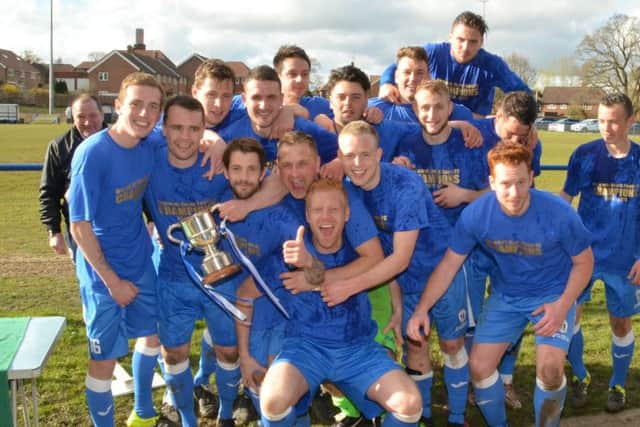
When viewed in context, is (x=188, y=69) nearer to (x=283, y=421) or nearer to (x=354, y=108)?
(x=354, y=108)

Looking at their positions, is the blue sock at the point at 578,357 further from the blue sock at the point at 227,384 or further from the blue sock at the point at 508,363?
the blue sock at the point at 227,384

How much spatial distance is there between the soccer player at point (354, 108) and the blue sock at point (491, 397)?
1.63 m

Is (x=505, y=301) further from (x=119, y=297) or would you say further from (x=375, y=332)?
(x=119, y=297)

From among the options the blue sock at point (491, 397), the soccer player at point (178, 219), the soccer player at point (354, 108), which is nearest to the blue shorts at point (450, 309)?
the blue sock at point (491, 397)

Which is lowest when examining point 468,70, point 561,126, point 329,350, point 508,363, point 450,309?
point 508,363

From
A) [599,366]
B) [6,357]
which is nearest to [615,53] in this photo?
[599,366]

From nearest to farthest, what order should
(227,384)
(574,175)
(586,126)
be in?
(227,384), (574,175), (586,126)

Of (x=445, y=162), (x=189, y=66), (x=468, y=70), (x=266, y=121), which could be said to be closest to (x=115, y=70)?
(x=189, y=66)

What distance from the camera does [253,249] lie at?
3758 mm

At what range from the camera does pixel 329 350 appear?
340 centimetres

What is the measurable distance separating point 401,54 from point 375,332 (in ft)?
7.13

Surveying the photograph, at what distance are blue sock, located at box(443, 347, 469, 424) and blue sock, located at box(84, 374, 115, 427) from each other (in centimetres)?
217

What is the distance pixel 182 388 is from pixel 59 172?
2.19 meters

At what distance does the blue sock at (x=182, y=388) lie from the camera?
375 cm
